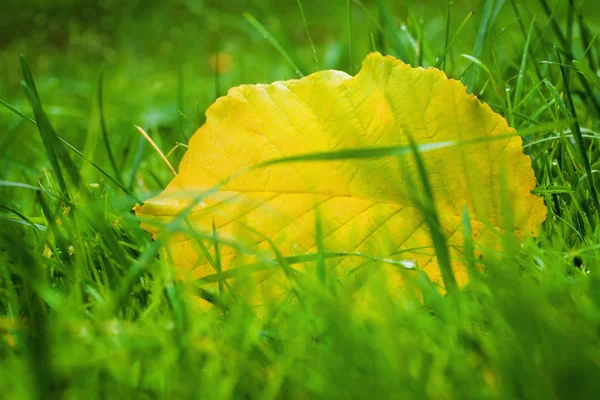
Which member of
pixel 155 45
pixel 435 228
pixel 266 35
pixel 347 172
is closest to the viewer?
pixel 435 228

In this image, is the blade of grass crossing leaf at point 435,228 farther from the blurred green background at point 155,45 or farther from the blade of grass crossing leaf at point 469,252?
the blurred green background at point 155,45

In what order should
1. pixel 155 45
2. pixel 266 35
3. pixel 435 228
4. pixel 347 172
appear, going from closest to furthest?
pixel 435 228 → pixel 347 172 → pixel 266 35 → pixel 155 45

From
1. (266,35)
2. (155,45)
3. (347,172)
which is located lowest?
(155,45)

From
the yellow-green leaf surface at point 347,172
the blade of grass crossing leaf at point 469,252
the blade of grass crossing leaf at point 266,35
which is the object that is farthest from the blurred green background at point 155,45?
the blade of grass crossing leaf at point 469,252

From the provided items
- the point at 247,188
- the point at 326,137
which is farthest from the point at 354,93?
the point at 247,188

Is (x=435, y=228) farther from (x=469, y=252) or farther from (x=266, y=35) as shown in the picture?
(x=266, y=35)

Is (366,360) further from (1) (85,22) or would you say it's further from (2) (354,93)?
(1) (85,22)

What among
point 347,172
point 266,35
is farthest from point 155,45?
point 347,172

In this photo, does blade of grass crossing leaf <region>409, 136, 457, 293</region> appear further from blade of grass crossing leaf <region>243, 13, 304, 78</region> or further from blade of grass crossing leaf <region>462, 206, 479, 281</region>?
blade of grass crossing leaf <region>243, 13, 304, 78</region>

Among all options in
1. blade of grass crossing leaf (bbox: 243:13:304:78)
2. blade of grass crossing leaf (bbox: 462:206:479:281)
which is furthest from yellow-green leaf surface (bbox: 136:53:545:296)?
blade of grass crossing leaf (bbox: 243:13:304:78)
